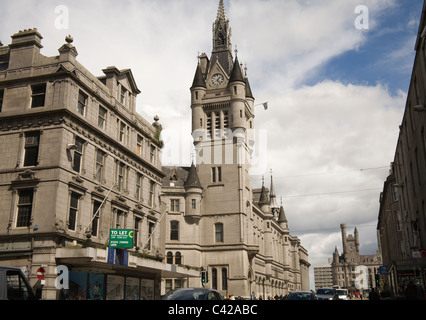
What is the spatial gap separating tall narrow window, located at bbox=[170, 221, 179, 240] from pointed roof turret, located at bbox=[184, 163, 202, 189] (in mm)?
5981

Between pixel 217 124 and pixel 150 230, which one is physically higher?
pixel 217 124

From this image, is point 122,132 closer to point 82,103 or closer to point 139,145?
point 139,145

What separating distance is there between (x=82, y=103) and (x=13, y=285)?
805 inches

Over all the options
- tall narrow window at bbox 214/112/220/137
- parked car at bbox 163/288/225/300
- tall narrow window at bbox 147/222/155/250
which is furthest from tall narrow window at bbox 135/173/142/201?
tall narrow window at bbox 214/112/220/137

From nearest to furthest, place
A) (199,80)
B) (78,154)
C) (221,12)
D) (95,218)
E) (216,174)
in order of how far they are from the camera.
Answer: (78,154)
(95,218)
(216,174)
(199,80)
(221,12)

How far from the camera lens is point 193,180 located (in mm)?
68000

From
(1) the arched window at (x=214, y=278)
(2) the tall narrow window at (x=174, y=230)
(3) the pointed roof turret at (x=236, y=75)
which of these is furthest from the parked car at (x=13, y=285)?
(3) the pointed roof turret at (x=236, y=75)

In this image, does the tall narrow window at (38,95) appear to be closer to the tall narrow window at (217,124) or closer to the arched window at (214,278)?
the arched window at (214,278)

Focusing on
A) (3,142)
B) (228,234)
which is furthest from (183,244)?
(3,142)

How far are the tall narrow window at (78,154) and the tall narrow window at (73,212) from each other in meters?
1.77

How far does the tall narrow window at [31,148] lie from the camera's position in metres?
27.8

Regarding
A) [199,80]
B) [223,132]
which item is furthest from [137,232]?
[199,80]

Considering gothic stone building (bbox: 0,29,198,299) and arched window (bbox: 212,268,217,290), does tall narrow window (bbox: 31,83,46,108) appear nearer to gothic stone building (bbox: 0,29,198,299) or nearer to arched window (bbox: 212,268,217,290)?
gothic stone building (bbox: 0,29,198,299)
